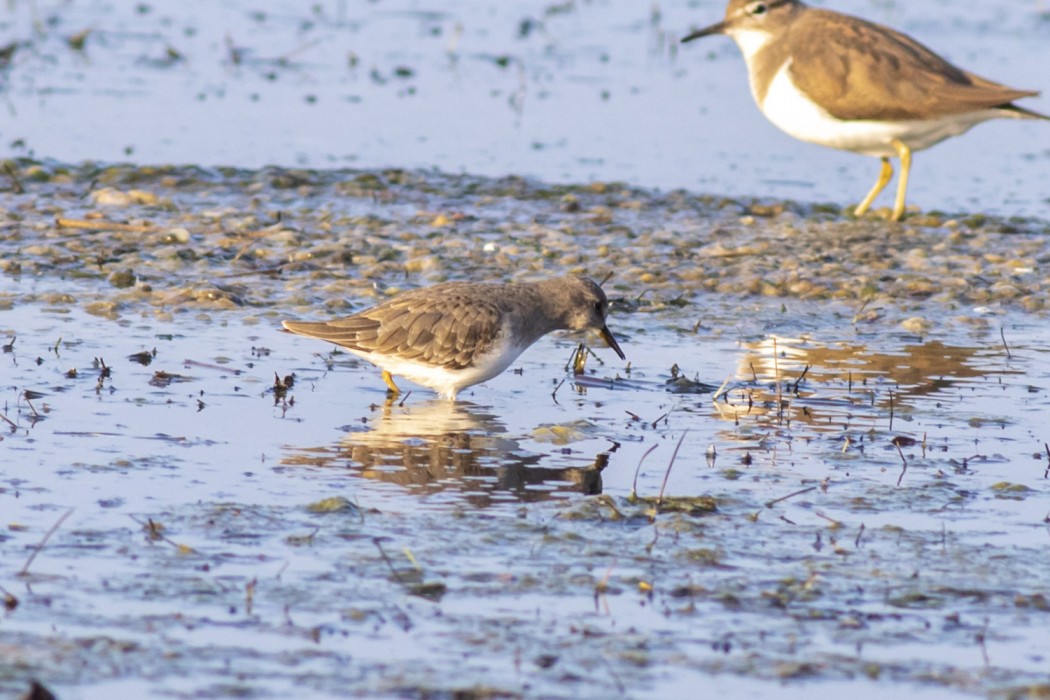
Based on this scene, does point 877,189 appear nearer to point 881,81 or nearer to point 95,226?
point 881,81

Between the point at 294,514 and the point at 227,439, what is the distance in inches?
46.1

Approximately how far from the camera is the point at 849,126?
496 inches

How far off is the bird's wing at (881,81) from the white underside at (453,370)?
5.31 metres

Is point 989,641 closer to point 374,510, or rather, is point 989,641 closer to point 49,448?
point 374,510

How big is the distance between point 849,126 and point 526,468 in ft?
21.7

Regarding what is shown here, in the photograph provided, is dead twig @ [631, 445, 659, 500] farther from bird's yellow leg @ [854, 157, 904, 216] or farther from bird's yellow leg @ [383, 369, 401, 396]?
bird's yellow leg @ [854, 157, 904, 216]

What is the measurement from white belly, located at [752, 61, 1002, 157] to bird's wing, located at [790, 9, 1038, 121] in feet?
0.32

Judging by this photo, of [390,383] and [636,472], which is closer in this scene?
[636,472]

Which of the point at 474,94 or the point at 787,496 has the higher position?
the point at 474,94

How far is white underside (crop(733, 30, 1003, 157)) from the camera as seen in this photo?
12500mm

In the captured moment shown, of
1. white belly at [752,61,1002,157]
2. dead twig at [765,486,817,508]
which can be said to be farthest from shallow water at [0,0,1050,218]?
dead twig at [765,486,817,508]

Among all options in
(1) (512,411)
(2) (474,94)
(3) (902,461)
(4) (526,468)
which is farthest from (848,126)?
(4) (526,468)

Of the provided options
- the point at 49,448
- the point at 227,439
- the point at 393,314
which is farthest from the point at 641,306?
the point at 49,448

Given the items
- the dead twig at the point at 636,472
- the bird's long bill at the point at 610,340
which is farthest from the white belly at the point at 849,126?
the dead twig at the point at 636,472
